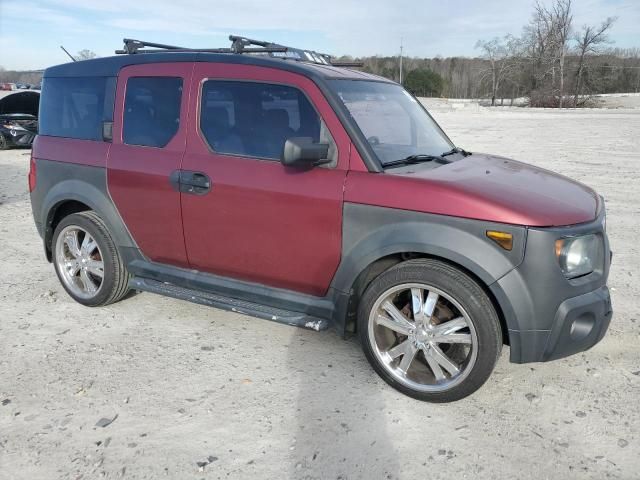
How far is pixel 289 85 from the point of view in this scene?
3.47m

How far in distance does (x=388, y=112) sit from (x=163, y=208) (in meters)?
1.79

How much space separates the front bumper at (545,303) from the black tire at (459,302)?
95 millimetres

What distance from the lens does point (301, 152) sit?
312cm

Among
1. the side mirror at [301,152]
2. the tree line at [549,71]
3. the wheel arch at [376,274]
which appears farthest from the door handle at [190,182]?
the tree line at [549,71]

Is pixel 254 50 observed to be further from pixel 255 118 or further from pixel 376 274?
pixel 376 274

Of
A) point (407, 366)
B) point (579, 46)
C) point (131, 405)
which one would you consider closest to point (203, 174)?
point (131, 405)

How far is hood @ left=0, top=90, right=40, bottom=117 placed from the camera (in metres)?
17.9

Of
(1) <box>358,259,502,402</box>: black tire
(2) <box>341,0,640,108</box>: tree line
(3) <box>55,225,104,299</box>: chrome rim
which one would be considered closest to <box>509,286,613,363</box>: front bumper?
(1) <box>358,259,502,402</box>: black tire

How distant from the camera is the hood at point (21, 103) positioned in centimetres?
1792

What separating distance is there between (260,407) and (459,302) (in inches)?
51.9

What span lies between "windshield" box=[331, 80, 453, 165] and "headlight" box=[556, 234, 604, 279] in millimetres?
1157

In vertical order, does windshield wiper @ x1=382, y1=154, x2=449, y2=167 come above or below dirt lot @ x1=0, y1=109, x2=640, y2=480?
above

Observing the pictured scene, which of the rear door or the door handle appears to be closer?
the door handle

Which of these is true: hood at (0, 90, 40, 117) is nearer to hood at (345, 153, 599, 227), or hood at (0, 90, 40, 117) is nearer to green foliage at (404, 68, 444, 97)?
hood at (345, 153, 599, 227)
